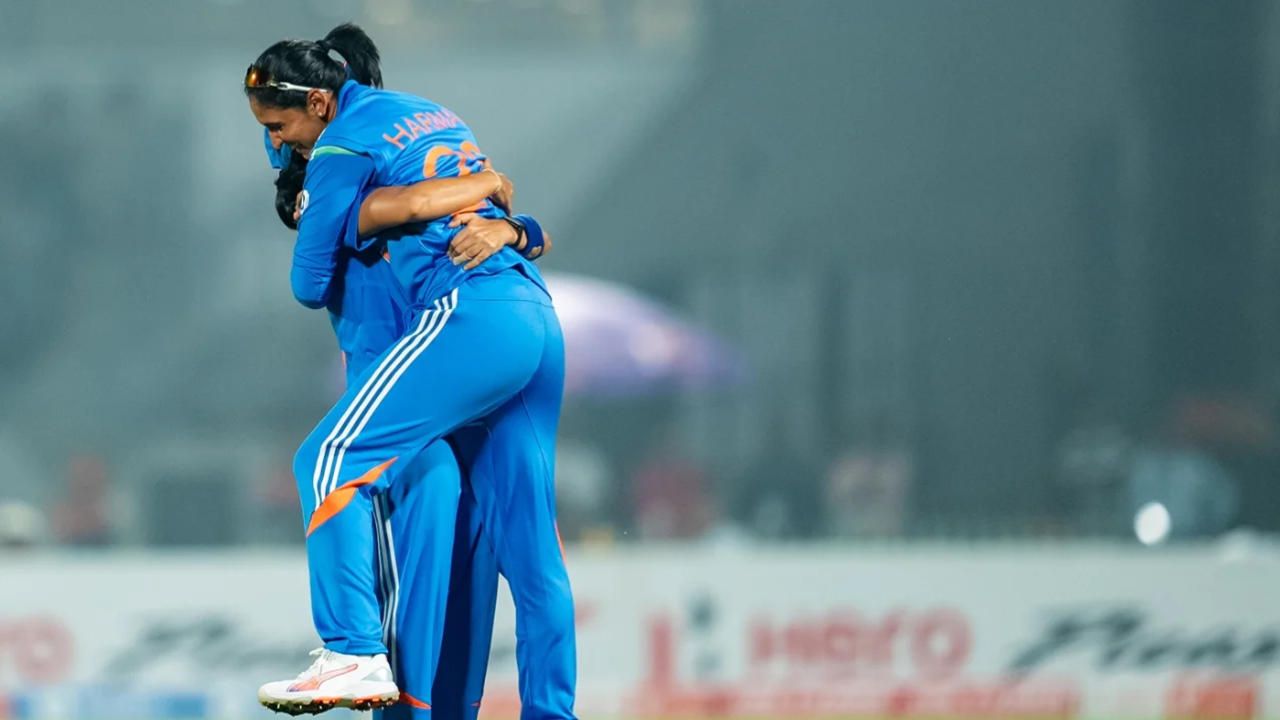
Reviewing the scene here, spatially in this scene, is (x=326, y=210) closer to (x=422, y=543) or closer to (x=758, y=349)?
(x=422, y=543)

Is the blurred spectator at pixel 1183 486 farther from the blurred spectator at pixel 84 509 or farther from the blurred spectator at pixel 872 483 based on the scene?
the blurred spectator at pixel 84 509

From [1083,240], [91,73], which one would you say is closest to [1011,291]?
[1083,240]

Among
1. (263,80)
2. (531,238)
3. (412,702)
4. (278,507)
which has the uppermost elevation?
(263,80)

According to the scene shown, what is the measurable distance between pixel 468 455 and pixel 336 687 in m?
0.63

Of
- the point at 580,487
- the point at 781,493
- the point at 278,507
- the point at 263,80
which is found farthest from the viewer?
the point at 580,487

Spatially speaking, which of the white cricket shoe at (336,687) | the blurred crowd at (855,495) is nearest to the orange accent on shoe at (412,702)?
the white cricket shoe at (336,687)

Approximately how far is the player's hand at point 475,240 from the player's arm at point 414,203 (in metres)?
0.04

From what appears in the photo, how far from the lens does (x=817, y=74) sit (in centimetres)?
1168

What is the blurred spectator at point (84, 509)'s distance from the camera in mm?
9719

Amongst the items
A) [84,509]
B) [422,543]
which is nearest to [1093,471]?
[84,509]

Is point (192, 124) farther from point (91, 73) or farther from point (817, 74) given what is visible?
point (817, 74)

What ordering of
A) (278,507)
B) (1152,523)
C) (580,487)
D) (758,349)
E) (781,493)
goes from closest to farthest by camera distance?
(1152,523)
(781,493)
(278,507)
(758,349)
(580,487)

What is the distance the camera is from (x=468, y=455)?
386 centimetres

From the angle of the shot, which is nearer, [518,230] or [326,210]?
[326,210]
